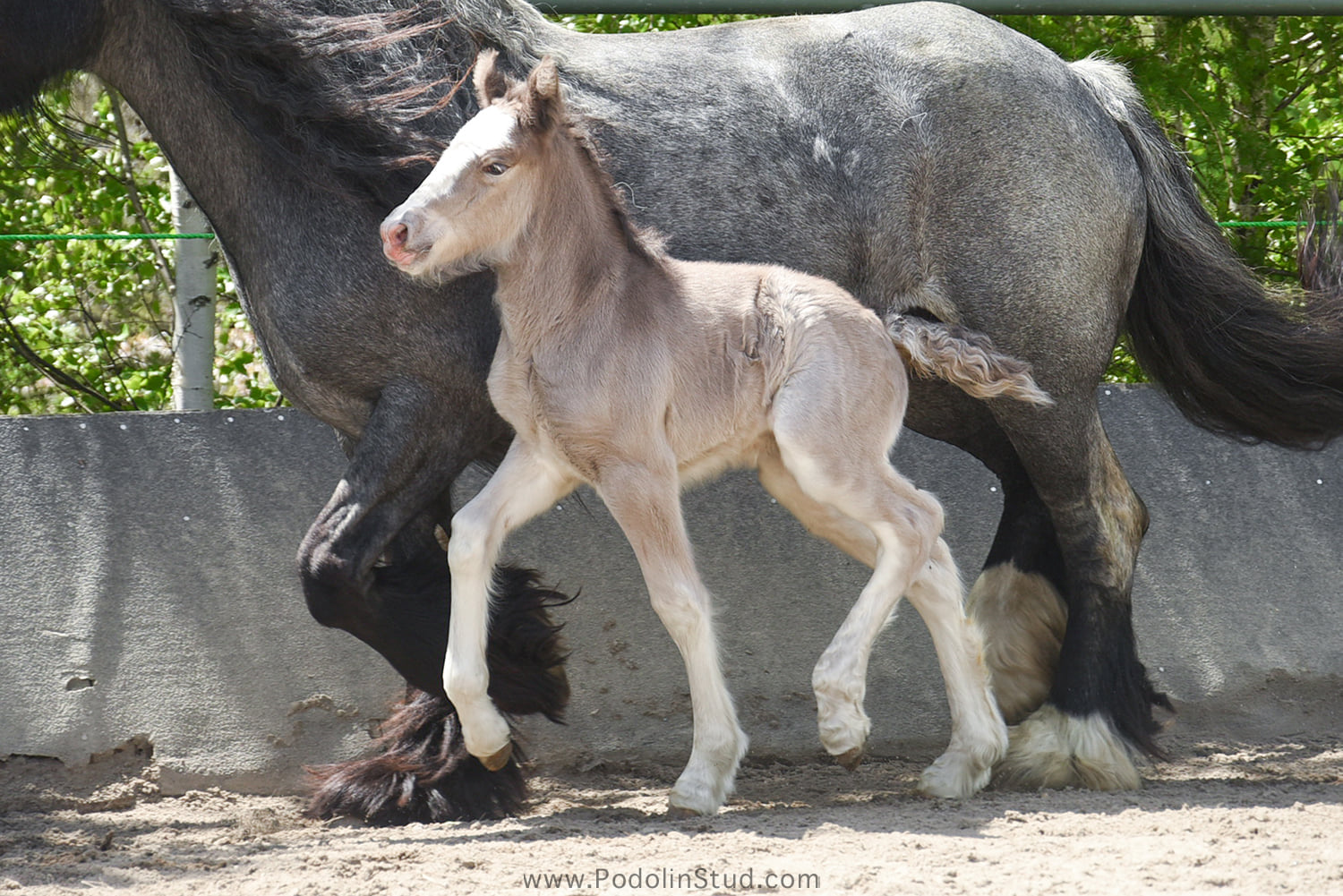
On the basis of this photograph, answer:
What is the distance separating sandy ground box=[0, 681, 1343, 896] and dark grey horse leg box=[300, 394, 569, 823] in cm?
17

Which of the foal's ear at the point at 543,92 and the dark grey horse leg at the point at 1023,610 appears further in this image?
the dark grey horse leg at the point at 1023,610

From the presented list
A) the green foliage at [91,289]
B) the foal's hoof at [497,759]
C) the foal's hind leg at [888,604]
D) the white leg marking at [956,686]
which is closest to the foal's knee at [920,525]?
the foal's hind leg at [888,604]

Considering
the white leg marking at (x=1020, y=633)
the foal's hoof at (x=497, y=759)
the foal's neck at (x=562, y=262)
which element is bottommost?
the foal's hoof at (x=497, y=759)

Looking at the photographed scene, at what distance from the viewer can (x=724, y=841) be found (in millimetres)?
2979

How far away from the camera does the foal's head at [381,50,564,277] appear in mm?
3100

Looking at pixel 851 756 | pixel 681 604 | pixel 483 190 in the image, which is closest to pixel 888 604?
pixel 851 756

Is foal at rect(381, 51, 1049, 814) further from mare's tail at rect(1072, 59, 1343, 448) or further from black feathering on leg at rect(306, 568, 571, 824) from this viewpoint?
mare's tail at rect(1072, 59, 1343, 448)

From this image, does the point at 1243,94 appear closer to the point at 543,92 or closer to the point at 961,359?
the point at 961,359

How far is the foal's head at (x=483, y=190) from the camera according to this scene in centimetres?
310

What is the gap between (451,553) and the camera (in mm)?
3387

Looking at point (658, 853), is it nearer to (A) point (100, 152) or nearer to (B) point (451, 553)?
(B) point (451, 553)

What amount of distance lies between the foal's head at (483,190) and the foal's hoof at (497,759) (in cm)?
120

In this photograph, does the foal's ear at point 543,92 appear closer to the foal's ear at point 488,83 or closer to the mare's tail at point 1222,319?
the foal's ear at point 488,83

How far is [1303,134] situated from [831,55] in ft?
10.3
